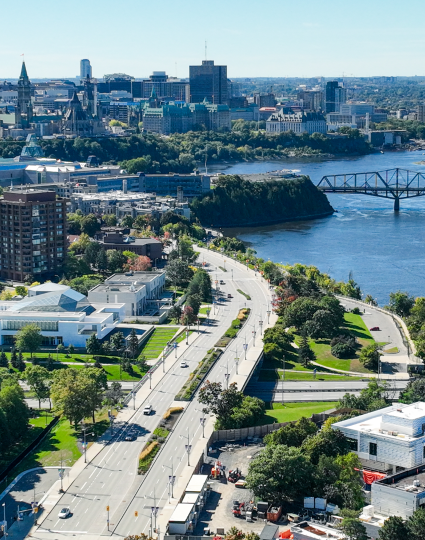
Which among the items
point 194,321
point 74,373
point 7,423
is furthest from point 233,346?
point 7,423

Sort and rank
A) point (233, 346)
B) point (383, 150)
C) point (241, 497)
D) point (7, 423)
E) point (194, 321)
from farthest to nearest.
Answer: point (383, 150), point (194, 321), point (233, 346), point (7, 423), point (241, 497)

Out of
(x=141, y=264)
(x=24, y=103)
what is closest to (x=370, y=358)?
(x=141, y=264)

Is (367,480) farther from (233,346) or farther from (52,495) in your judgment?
(233,346)

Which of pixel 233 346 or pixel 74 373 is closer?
pixel 74 373

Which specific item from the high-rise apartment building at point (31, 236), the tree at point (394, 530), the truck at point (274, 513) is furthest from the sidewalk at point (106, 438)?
the high-rise apartment building at point (31, 236)

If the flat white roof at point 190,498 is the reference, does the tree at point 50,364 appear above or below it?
below

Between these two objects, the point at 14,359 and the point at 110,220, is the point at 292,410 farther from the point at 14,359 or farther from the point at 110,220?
the point at 110,220

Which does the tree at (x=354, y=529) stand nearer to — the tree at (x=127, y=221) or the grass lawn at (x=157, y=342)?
the grass lawn at (x=157, y=342)
